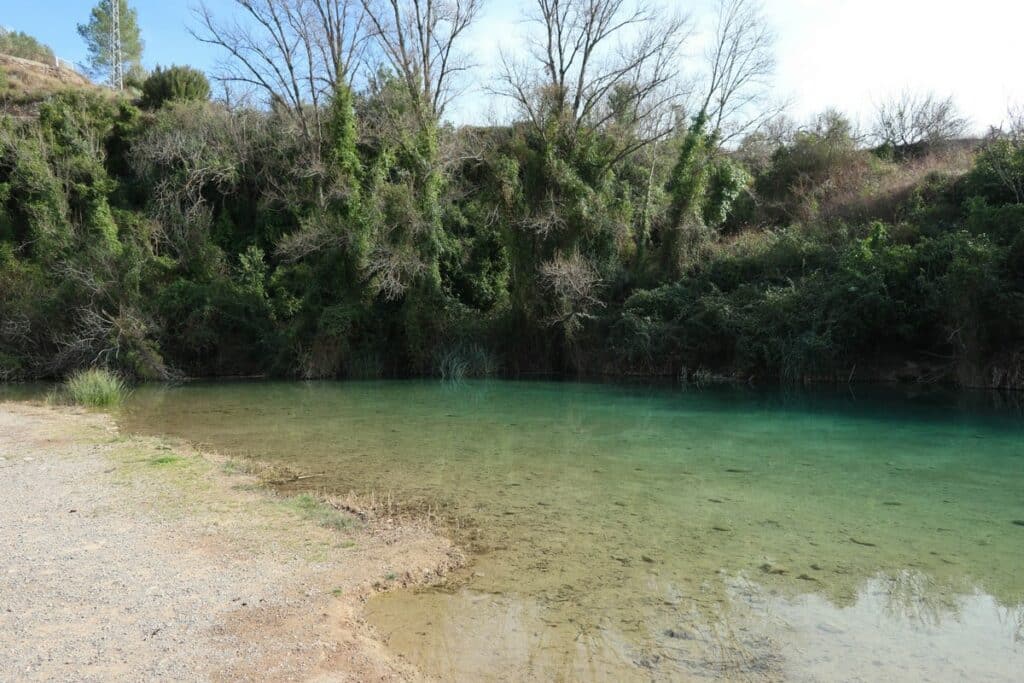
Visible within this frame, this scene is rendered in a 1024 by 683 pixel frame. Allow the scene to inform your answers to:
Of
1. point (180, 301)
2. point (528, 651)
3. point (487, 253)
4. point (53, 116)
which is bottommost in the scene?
point (528, 651)

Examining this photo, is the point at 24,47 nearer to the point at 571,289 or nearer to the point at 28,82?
the point at 28,82

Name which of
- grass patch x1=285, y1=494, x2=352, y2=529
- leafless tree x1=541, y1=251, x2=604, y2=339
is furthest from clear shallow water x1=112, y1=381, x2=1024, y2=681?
leafless tree x1=541, y1=251, x2=604, y2=339

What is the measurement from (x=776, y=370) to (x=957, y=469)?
1230 centimetres

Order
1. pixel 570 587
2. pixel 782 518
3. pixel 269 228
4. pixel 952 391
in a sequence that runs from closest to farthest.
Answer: pixel 570 587 → pixel 782 518 → pixel 952 391 → pixel 269 228

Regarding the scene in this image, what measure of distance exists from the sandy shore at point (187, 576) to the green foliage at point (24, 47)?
181 ft

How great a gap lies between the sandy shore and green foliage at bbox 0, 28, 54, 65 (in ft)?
181

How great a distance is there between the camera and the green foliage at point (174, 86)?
36.6 m

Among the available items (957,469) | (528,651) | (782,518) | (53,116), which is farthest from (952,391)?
(53,116)

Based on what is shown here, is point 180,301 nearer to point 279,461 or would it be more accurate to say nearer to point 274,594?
point 279,461

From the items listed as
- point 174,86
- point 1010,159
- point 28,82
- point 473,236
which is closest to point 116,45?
point 28,82

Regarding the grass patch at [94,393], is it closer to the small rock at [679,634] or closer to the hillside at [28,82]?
the small rock at [679,634]

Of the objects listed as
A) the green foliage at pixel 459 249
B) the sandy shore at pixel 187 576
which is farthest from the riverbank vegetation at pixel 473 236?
the sandy shore at pixel 187 576

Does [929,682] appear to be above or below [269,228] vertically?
below

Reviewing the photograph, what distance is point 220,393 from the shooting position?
21594 mm
